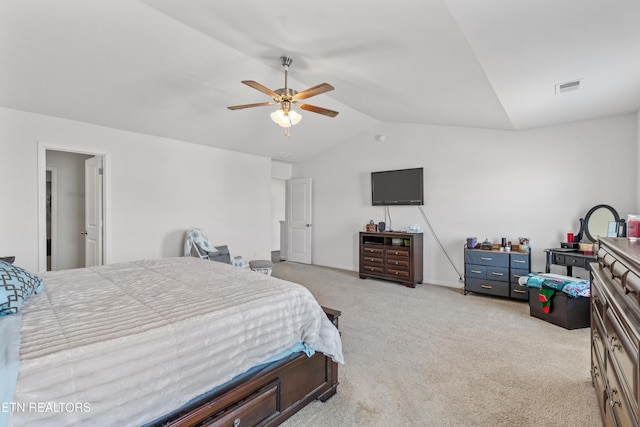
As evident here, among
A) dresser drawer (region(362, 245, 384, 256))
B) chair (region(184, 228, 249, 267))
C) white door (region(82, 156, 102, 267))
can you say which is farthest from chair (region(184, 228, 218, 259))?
dresser drawer (region(362, 245, 384, 256))

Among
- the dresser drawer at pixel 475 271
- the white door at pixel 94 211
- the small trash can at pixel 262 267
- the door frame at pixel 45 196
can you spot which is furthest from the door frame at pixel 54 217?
the dresser drawer at pixel 475 271

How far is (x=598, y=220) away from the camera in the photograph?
375 centimetres

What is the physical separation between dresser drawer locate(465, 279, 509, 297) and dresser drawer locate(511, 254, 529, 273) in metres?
0.27

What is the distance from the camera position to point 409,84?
3350 mm

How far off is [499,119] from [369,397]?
3716 mm

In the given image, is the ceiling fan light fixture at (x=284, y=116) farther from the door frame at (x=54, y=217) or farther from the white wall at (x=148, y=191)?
the door frame at (x=54, y=217)

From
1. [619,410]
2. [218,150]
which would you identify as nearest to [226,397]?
[619,410]

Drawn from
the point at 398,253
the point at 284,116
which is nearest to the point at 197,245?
the point at 284,116

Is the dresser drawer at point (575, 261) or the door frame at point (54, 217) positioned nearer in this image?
the dresser drawer at point (575, 261)

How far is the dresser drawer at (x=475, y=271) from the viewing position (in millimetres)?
4277

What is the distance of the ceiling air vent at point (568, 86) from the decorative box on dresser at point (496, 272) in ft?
6.96

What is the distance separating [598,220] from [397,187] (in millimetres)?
2713

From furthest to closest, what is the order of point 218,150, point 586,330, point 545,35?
point 218,150, point 586,330, point 545,35

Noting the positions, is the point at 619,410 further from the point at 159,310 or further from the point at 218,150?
the point at 218,150
